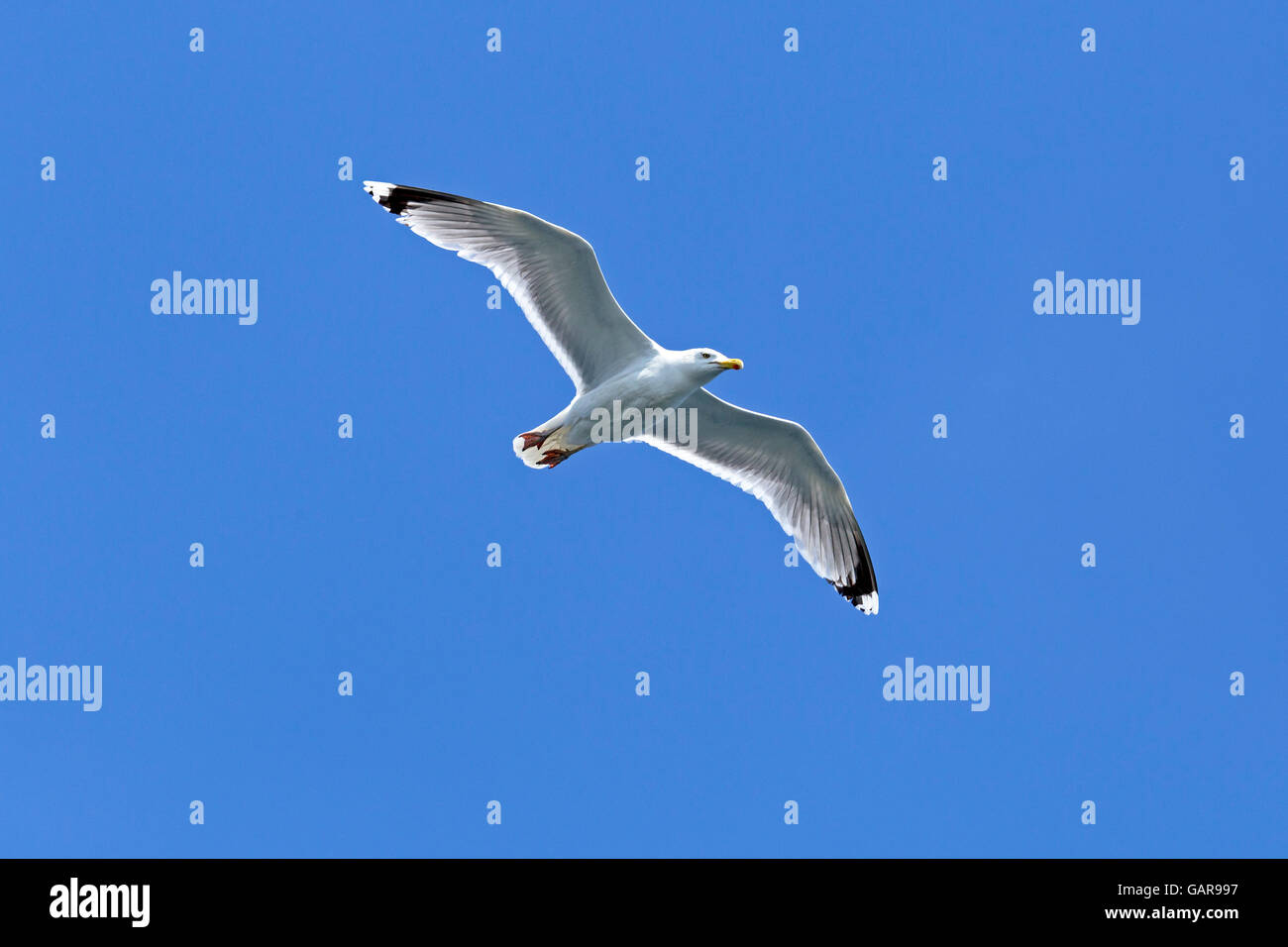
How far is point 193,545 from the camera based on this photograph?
11.4m

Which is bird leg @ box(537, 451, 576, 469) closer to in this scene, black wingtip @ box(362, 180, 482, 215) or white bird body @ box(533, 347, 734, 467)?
white bird body @ box(533, 347, 734, 467)

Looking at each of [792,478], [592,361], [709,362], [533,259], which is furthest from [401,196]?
[792,478]

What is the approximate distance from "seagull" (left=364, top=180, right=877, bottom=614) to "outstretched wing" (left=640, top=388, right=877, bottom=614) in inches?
0.5

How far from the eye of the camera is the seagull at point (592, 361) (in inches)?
353

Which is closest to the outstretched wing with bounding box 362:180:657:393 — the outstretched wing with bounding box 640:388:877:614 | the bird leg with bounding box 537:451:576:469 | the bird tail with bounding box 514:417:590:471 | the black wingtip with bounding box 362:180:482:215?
the black wingtip with bounding box 362:180:482:215

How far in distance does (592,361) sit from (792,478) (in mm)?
2111

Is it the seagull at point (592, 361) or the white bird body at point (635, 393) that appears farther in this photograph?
the white bird body at point (635, 393)

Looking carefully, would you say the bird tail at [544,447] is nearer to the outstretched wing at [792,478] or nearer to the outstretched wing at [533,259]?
the outstretched wing at [533,259]

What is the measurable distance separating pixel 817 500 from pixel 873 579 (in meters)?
0.92

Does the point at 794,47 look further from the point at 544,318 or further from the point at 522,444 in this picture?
the point at 522,444

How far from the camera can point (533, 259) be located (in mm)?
9055

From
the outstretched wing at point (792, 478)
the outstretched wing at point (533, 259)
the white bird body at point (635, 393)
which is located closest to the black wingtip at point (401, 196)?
the outstretched wing at point (533, 259)

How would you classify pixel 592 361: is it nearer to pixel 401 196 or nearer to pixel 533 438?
pixel 533 438

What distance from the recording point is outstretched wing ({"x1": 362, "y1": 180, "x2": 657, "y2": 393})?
8914mm
